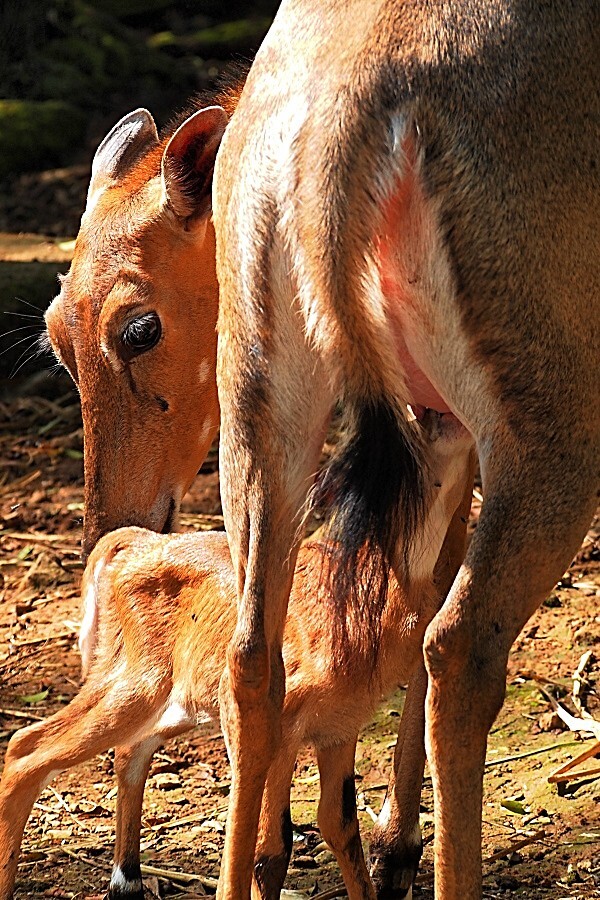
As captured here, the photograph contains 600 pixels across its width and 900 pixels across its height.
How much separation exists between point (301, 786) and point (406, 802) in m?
0.57

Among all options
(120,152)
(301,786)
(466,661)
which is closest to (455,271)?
(466,661)

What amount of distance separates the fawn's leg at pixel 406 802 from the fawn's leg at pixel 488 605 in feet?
3.91

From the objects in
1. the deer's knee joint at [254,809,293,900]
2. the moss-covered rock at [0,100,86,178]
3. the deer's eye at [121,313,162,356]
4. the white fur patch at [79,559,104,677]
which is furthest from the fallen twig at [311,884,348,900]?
the moss-covered rock at [0,100,86,178]

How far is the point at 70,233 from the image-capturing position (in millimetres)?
10062

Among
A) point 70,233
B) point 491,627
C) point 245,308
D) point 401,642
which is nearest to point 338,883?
point 401,642

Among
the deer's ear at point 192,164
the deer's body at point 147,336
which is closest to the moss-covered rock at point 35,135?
the deer's body at point 147,336

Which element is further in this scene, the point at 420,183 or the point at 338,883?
the point at 338,883

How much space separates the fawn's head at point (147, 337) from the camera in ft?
15.0

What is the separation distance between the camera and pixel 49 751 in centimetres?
412

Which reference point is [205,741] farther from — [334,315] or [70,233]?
[70,233]

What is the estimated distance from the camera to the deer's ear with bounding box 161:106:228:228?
4.47m

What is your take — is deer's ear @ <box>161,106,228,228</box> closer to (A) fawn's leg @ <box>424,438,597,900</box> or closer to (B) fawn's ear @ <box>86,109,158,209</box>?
(B) fawn's ear @ <box>86,109,158,209</box>

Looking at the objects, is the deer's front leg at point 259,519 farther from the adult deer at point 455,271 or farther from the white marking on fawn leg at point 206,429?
the white marking on fawn leg at point 206,429

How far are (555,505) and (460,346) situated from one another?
0.36m
